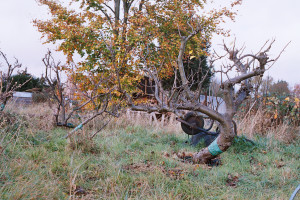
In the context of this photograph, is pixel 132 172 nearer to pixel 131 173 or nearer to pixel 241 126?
pixel 131 173

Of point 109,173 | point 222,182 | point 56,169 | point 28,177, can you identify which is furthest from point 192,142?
point 28,177

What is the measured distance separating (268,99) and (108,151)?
5694 mm

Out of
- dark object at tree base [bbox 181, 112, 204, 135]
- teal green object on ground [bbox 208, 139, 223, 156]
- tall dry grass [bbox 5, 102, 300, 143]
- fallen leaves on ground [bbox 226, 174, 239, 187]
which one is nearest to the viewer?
fallen leaves on ground [bbox 226, 174, 239, 187]

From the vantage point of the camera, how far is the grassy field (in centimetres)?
294

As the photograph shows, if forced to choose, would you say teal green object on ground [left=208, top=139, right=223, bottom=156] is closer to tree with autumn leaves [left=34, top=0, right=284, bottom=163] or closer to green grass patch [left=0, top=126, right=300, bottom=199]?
green grass patch [left=0, top=126, right=300, bottom=199]

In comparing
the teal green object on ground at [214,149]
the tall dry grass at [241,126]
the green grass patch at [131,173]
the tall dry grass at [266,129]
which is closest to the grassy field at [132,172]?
the green grass patch at [131,173]

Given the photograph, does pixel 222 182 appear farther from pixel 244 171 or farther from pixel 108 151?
pixel 108 151

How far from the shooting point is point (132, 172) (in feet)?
12.0

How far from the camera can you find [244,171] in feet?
14.0

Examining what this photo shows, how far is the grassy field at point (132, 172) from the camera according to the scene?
2943mm

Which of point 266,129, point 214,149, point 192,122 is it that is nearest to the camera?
point 214,149

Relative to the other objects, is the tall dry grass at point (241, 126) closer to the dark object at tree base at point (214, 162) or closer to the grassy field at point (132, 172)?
the grassy field at point (132, 172)

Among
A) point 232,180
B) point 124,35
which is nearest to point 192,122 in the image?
point 232,180

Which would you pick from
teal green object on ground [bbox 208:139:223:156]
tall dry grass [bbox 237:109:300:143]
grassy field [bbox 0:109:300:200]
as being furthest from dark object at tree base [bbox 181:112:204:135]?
tall dry grass [bbox 237:109:300:143]
